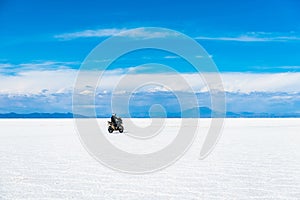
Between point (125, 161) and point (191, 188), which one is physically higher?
point (125, 161)

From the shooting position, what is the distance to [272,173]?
6.46 meters

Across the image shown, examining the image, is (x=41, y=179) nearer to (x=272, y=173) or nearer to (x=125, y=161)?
(x=125, y=161)

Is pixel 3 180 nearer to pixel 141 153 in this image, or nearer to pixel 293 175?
pixel 141 153

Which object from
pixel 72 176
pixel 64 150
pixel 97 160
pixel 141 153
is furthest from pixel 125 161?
pixel 64 150

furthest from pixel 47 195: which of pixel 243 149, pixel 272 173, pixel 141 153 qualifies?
pixel 243 149

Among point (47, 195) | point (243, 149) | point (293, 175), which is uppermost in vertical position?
point (243, 149)

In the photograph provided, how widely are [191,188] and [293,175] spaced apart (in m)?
2.05

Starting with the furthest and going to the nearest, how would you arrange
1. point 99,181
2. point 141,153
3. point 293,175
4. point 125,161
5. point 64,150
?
point 64,150 < point 141,153 < point 125,161 < point 293,175 < point 99,181

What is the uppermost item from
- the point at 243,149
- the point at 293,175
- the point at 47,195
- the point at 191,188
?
the point at 243,149

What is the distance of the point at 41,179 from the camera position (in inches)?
235

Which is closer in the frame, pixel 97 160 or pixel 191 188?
pixel 191 188

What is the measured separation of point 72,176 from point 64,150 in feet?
12.9

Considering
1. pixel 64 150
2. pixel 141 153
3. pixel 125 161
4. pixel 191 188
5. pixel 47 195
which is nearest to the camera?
pixel 47 195

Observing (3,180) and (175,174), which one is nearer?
(3,180)
